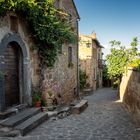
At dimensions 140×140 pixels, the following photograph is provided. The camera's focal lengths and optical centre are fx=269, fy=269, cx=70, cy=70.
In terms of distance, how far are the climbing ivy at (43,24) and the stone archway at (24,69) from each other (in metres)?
0.79

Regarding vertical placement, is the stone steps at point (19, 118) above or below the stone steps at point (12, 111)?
below

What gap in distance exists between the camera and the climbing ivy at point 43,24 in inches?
350

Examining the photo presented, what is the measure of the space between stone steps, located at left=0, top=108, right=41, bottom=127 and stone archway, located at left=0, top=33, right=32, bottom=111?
61 centimetres

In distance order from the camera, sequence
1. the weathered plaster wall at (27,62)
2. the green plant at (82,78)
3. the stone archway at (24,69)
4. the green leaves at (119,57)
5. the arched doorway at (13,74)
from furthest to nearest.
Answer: the green plant at (82,78)
the green leaves at (119,57)
the weathered plaster wall at (27,62)
the arched doorway at (13,74)
the stone archway at (24,69)

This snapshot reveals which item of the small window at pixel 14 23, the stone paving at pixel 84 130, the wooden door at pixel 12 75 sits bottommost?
the stone paving at pixel 84 130

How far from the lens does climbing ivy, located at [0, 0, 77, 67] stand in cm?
890

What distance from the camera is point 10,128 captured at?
24.3 feet

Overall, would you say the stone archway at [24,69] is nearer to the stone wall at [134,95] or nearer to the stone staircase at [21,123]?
the stone staircase at [21,123]

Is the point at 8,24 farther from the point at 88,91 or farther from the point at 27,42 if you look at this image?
the point at 88,91

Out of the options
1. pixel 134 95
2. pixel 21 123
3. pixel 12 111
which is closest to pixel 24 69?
pixel 12 111

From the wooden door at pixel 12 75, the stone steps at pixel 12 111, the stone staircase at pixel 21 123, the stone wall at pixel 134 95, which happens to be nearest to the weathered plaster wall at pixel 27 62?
the wooden door at pixel 12 75

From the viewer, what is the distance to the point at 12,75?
995 cm

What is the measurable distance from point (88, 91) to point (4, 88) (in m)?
19.5

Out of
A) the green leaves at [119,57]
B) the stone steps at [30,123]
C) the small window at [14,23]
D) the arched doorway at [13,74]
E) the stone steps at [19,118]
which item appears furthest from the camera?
the green leaves at [119,57]
